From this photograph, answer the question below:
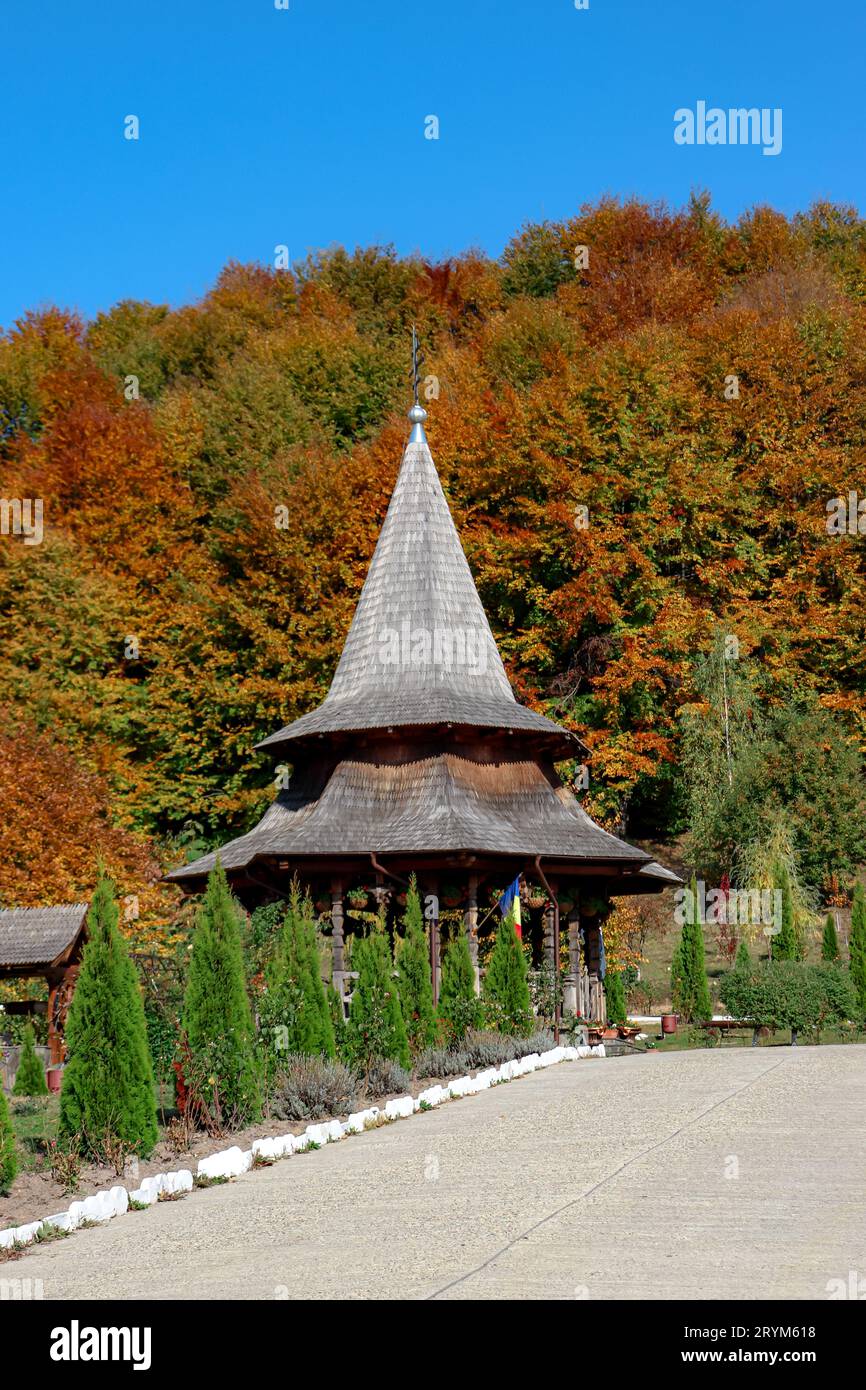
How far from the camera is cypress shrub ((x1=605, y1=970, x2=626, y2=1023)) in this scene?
27.8 metres

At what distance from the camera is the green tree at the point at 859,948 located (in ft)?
82.6

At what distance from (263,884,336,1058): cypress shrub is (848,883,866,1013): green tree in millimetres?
12462

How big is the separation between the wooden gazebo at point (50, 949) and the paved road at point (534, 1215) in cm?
836

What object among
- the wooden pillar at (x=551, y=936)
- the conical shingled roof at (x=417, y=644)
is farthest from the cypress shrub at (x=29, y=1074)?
the wooden pillar at (x=551, y=936)

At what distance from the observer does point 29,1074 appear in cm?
2006

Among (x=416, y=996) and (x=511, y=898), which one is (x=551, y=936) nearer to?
(x=511, y=898)

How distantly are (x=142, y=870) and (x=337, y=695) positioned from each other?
8.91 meters

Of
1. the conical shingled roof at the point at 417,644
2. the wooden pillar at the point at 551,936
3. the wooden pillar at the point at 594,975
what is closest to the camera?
the wooden pillar at the point at 551,936

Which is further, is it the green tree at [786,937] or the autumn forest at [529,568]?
the autumn forest at [529,568]

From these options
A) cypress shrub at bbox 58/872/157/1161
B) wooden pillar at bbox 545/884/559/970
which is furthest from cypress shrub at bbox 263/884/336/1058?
wooden pillar at bbox 545/884/559/970

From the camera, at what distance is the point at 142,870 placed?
33.6 m

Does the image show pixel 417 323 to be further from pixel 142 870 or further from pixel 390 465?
pixel 142 870

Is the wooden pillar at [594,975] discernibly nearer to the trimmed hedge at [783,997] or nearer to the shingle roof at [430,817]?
the shingle roof at [430,817]
